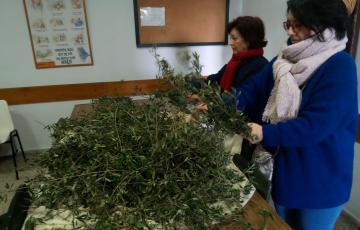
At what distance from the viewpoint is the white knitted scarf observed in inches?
40.4

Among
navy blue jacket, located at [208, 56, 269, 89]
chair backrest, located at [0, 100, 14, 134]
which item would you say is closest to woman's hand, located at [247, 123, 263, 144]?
navy blue jacket, located at [208, 56, 269, 89]

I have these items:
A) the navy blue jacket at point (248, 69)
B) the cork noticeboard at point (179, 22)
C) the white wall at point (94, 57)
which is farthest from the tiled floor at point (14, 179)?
the cork noticeboard at point (179, 22)

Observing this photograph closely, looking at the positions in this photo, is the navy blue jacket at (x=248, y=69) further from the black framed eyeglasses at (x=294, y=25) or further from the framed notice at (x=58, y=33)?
the framed notice at (x=58, y=33)

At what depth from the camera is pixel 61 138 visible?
3.24 ft

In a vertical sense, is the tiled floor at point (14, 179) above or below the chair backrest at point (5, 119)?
below

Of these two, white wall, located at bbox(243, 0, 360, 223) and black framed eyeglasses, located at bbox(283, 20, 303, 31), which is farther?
white wall, located at bbox(243, 0, 360, 223)

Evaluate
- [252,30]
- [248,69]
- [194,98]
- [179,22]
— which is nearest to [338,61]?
[194,98]

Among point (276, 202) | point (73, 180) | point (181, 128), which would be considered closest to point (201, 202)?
point (181, 128)

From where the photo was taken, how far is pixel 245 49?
6.03ft

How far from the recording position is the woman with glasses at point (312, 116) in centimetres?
98

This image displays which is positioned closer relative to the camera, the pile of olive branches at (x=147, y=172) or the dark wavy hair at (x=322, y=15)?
the pile of olive branches at (x=147, y=172)

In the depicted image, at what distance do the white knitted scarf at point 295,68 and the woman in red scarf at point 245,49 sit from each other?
0.55 metres

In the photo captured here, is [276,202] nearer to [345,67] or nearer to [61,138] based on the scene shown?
[345,67]

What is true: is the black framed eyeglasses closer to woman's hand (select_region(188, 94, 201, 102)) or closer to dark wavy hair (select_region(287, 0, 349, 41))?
dark wavy hair (select_region(287, 0, 349, 41))
